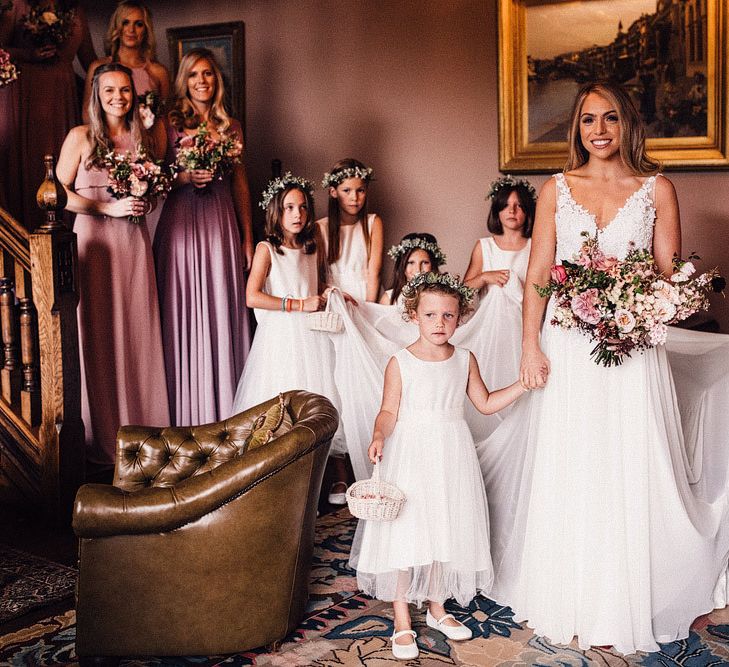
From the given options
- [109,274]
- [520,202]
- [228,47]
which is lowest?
[109,274]

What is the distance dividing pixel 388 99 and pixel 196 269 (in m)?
2.07

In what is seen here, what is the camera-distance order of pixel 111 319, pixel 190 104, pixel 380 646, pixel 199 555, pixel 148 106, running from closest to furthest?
pixel 199 555
pixel 380 646
pixel 111 319
pixel 148 106
pixel 190 104

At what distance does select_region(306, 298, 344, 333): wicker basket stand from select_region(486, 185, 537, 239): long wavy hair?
1.29m

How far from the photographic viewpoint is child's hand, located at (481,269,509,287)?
224 inches

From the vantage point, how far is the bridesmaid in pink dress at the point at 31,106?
21.3 ft

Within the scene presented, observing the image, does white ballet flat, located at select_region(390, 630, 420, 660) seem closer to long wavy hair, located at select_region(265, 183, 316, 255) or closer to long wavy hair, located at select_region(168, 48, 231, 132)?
long wavy hair, located at select_region(265, 183, 316, 255)

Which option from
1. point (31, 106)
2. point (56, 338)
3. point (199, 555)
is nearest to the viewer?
point (199, 555)

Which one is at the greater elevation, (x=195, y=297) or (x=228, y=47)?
(x=228, y=47)

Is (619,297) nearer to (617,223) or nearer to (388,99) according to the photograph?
(617,223)

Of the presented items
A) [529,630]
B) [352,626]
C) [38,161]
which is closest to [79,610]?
[352,626]

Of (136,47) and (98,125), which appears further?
(136,47)

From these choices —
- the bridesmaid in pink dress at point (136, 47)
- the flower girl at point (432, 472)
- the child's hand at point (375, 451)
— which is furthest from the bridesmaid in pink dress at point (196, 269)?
the child's hand at point (375, 451)
